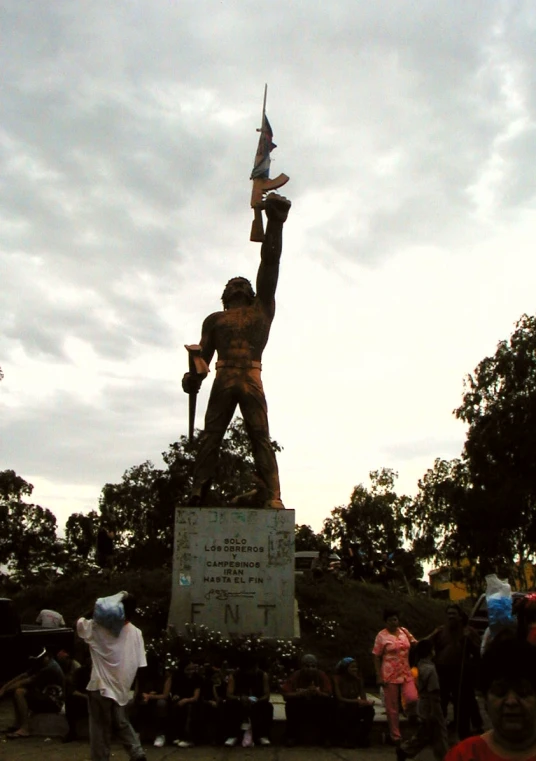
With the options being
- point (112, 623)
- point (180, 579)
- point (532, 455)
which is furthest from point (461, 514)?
point (112, 623)

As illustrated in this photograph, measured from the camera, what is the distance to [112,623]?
616 cm

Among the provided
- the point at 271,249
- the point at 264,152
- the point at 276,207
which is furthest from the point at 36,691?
the point at 264,152

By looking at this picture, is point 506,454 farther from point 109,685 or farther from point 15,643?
point 109,685

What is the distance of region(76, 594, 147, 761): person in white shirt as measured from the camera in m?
6.00

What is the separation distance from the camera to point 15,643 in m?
11.5

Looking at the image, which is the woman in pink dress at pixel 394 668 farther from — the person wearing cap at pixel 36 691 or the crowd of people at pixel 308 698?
the person wearing cap at pixel 36 691

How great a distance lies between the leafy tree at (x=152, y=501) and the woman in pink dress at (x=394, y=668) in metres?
31.3

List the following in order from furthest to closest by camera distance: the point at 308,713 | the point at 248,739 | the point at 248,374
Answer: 1. the point at 248,374
2. the point at 308,713
3. the point at 248,739

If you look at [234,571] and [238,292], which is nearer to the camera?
[234,571]

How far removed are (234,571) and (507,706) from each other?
855 cm

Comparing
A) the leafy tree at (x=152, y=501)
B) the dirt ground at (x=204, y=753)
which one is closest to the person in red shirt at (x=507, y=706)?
the dirt ground at (x=204, y=753)

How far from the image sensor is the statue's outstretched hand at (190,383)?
1244 cm

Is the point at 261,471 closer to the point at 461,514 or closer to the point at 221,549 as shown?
the point at 221,549

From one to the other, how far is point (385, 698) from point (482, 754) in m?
5.82
